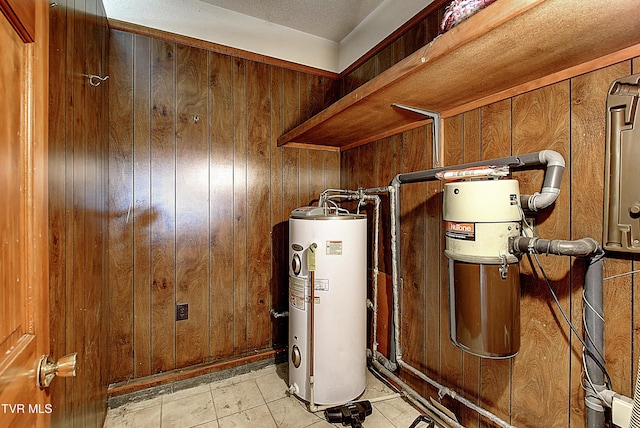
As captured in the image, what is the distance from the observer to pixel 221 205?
216cm

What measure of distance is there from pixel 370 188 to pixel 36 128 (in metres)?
1.86

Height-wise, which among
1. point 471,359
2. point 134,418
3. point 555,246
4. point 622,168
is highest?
point 622,168

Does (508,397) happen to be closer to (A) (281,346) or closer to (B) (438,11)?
(A) (281,346)

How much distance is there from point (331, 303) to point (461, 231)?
888 mm

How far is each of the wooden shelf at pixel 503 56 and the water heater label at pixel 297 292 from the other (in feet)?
3.24

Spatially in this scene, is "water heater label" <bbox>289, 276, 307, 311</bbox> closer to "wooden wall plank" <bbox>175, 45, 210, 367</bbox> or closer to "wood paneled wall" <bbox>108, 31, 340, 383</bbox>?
"wood paneled wall" <bbox>108, 31, 340, 383</bbox>

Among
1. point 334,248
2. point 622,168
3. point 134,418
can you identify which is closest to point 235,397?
point 134,418

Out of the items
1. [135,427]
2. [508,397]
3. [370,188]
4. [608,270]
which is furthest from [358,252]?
[135,427]

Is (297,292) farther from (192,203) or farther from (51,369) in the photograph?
(51,369)

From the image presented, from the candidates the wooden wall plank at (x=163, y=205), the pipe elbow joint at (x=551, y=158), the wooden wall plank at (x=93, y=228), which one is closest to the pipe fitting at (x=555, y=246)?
the pipe elbow joint at (x=551, y=158)

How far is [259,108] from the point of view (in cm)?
228

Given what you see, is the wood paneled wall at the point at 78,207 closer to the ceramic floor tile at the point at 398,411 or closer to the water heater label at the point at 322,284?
the water heater label at the point at 322,284

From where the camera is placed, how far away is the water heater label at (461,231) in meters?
1.15

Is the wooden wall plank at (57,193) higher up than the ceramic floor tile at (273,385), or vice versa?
the wooden wall plank at (57,193)
